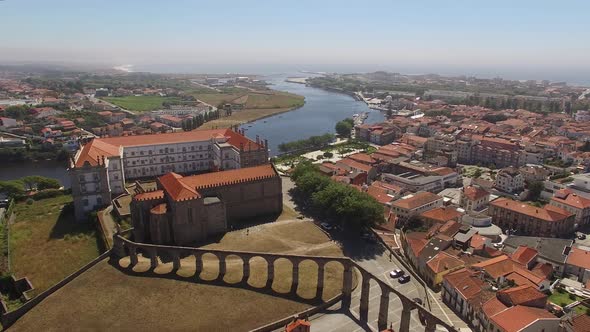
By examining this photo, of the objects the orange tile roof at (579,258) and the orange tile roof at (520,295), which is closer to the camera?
the orange tile roof at (520,295)

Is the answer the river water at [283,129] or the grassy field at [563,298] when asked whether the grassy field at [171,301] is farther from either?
the river water at [283,129]

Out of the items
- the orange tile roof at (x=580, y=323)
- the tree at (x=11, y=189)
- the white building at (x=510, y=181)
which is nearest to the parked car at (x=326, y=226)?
the orange tile roof at (x=580, y=323)

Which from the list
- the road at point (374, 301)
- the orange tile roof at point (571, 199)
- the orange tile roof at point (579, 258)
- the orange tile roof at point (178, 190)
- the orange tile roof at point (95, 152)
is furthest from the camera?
the orange tile roof at point (571, 199)

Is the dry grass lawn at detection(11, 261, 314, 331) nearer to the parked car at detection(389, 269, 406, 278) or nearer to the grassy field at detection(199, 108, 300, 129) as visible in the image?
the parked car at detection(389, 269, 406, 278)

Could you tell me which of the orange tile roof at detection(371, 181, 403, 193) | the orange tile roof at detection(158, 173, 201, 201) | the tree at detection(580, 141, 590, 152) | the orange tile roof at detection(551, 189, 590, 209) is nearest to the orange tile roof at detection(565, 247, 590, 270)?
the orange tile roof at detection(551, 189, 590, 209)

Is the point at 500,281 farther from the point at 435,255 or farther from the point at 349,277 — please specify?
the point at 349,277

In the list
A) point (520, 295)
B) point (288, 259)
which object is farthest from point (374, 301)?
point (520, 295)

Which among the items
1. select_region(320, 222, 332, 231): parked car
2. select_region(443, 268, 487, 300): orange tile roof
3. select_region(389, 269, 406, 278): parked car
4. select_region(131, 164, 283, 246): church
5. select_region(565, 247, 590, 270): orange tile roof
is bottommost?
select_region(565, 247, 590, 270): orange tile roof

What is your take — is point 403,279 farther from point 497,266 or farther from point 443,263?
point 497,266
